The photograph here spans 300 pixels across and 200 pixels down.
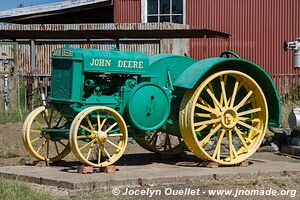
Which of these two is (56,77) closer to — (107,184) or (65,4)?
(107,184)

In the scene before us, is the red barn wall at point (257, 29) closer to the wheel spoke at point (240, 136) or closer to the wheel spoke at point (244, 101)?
the wheel spoke at point (244, 101)

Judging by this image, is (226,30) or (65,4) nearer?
(226,30)

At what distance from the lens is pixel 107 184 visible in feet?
26.4

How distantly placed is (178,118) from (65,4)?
52.5 feet

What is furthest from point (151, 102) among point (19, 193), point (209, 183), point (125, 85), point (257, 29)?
A: point (257, 29)

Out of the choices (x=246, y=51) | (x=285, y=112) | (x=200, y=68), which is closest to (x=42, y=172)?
(x=200, y=68)

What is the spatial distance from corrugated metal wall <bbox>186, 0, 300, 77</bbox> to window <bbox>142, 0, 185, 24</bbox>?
131cm

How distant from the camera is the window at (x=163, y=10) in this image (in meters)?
23.0

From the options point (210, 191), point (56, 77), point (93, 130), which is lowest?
point (210, 191)

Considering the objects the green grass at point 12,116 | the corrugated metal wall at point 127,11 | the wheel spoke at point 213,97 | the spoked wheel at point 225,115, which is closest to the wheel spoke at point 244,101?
the spoked wheel at point 225,115

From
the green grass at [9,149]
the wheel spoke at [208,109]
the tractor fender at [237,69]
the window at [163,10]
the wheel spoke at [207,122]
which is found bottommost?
the green grass at [9,149]

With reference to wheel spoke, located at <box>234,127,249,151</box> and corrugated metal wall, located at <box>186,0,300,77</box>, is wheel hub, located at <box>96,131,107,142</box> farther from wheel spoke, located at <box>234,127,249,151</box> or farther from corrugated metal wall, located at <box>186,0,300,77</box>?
corrugated metal wall, located at <box>186,0,300,77</box>

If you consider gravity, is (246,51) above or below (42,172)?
above

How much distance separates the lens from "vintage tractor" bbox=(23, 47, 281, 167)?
356 inches
